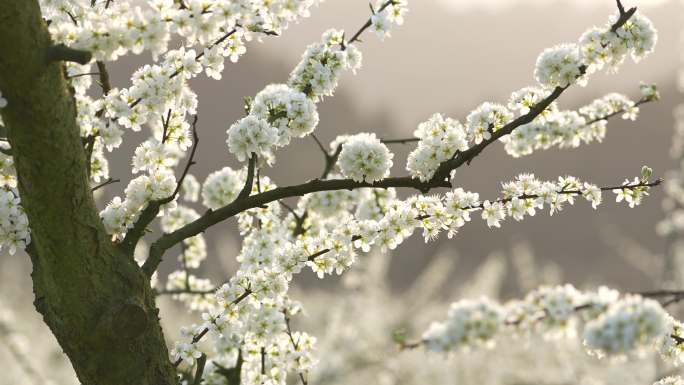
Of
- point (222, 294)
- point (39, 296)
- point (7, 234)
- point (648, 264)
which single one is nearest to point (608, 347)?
point (222, 294)

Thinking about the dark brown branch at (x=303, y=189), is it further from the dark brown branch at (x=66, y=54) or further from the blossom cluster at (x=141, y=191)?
the dark brown branch at (x=66, y=54)

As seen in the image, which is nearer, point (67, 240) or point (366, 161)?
point (67, 240)

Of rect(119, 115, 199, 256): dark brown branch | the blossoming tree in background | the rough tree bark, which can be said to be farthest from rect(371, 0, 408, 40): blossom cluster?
the rough tree bark

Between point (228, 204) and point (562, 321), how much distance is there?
1.73m

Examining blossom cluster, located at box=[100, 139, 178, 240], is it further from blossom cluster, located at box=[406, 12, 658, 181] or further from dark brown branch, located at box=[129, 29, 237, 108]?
blossom cluster, located at box=[406, 12, 658, 181]

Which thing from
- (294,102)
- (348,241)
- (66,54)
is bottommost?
(348,241)

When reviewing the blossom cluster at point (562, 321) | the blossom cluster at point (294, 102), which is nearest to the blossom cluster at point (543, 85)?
the blossom cluster at point (294, 102)

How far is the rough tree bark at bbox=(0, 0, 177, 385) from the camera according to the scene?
2506mm

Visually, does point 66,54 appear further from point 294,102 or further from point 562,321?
point 562,321

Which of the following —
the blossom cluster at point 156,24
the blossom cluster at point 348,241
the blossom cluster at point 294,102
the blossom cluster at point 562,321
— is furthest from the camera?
the blossom cluster at point 348,241

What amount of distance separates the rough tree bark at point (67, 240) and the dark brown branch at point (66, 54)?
0.11 ft

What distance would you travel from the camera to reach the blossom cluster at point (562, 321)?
209 cm

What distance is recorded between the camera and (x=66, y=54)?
246cm

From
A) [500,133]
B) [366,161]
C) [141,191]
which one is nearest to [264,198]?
[366,161]
